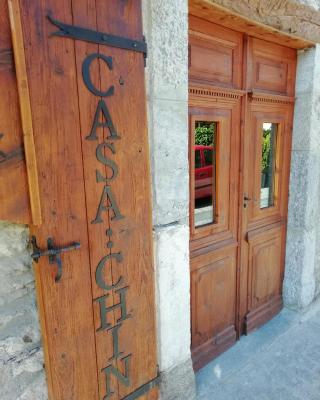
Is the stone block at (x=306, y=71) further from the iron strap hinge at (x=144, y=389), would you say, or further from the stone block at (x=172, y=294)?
the iron strap hinge at (x=144, y=389)

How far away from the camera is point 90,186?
4.46 feet

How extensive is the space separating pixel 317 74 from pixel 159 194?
1.90 m

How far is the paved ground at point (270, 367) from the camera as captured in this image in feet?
6.81

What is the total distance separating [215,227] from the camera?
2230 millimetres

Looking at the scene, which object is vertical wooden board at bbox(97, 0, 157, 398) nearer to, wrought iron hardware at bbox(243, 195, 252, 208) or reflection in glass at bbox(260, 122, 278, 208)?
wrought iron hardware at bbox(243, 195, 252, 208)

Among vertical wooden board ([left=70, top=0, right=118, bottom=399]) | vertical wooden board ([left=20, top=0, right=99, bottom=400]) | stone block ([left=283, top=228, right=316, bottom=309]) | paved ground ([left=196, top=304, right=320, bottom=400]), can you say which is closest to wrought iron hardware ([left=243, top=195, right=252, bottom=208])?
stone block ([left=283, top=228, right=316, bottom=309])

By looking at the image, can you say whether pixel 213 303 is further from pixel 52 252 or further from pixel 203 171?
pixel 52 252

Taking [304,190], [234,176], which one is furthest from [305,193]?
[234,176]

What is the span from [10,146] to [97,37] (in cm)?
59

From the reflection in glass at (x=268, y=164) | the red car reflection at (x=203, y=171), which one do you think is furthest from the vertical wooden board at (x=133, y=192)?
the reflection in glass at (x=268, y=164)

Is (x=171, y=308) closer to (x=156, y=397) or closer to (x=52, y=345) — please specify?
(x=156, y=397)

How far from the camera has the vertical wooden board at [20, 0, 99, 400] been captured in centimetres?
117

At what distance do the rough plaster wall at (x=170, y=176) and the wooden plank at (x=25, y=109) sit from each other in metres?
0.60

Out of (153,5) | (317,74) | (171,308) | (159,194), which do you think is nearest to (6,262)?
(159,194)
